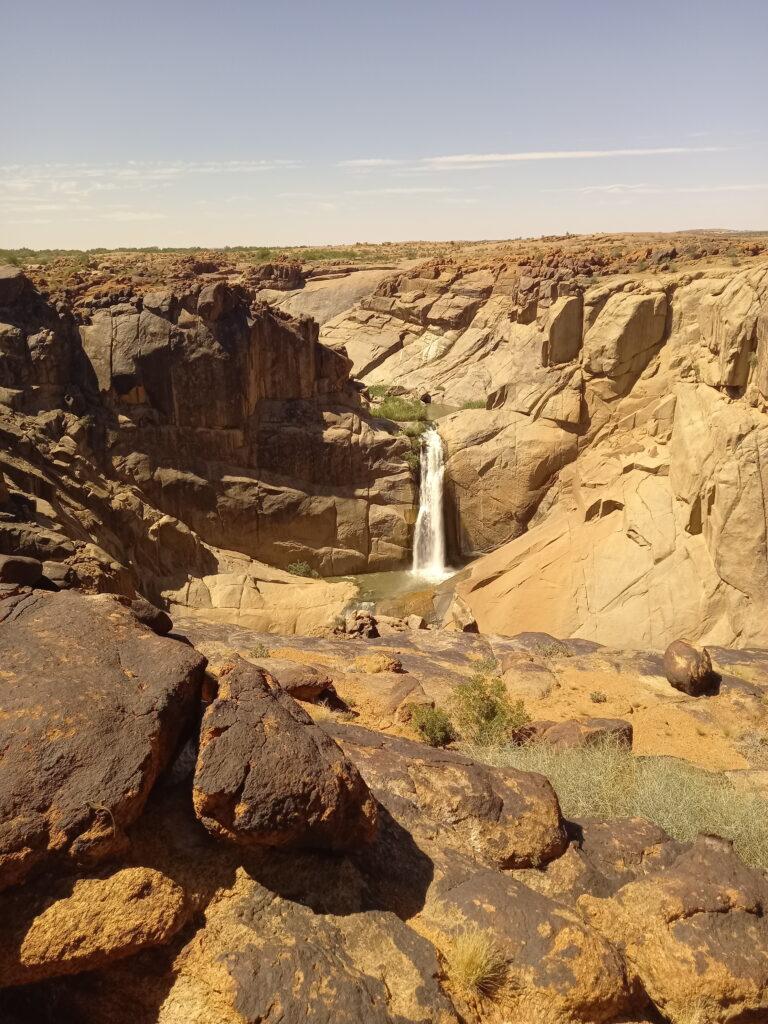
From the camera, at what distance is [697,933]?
5.15 meters

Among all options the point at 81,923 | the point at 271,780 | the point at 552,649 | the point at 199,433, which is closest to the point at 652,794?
the point at 271,780

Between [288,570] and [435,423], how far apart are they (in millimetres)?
8848

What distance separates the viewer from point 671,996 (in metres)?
4.89

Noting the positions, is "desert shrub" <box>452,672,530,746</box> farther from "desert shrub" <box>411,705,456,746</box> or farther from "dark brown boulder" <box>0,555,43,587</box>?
"dark brown boulder" <box>0,555,43,587</box>

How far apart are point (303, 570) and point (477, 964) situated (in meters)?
21.5

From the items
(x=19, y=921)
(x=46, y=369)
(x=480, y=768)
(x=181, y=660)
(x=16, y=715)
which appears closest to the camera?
(x=19, y=921)

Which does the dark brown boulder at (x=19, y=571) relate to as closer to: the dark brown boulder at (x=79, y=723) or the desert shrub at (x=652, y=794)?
the dark brown boulder at (x=79, y=723)

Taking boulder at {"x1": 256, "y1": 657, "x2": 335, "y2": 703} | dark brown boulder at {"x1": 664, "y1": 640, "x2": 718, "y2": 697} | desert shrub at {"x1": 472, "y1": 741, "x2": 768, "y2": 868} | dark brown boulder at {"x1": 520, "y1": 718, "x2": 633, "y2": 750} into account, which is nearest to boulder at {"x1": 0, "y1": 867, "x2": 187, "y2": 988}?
desert shrub at {"x1": 472, "y1": 741, "x2": 768, "y2": 868}

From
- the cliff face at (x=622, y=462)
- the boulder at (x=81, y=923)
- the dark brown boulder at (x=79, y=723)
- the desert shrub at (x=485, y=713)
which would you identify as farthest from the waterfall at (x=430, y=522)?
the boulder at (x=81, y=923)

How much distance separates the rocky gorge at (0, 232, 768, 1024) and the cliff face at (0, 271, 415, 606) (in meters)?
0.11

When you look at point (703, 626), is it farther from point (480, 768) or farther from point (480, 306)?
point (480, 306)

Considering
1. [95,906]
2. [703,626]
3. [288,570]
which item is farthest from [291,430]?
[95,906]

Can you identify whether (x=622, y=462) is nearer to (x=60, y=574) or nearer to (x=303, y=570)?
(x=303, y=570)

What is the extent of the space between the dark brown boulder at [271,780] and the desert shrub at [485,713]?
18.8 feet
